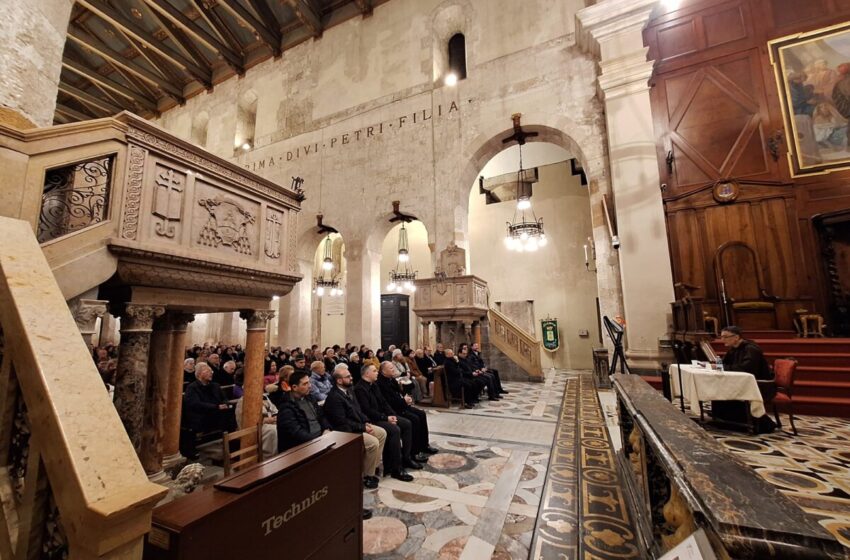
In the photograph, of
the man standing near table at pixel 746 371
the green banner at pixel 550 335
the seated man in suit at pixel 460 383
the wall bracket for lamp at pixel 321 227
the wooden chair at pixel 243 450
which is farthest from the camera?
the green banner at pixel 550 335

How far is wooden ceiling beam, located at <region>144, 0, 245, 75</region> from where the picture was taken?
981 centimetres

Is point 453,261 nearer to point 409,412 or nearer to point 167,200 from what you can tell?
point 409,412

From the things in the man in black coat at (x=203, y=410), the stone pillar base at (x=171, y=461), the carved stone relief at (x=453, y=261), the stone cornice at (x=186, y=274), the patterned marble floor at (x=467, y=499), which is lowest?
the patterned marble floor at (x=467, y=499)

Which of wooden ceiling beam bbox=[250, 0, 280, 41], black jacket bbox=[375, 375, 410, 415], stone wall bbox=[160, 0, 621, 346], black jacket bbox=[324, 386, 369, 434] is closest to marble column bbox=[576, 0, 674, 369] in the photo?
stone wall bbox=[160, 0, 621, 346]

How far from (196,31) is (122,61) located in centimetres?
345

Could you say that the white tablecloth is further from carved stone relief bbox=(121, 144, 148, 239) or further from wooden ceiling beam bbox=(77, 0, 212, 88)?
wooden ceiling beam bbox=(77, 0, 212, 88)

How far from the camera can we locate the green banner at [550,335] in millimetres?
12110

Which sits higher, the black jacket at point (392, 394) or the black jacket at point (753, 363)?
the black jacket at point (753, 363)

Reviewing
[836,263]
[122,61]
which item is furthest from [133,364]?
[122,61]

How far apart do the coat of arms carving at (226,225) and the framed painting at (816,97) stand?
9239 millimetres

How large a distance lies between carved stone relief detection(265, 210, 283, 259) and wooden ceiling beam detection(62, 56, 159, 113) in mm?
13515

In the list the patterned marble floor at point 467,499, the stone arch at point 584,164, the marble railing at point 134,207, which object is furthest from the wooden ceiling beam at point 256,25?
the patterned marble floor at point 467,499

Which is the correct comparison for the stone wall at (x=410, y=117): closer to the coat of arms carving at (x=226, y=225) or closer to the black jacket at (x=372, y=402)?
the black jacket at (x=372, y=402)

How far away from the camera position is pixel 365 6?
1087 cm
